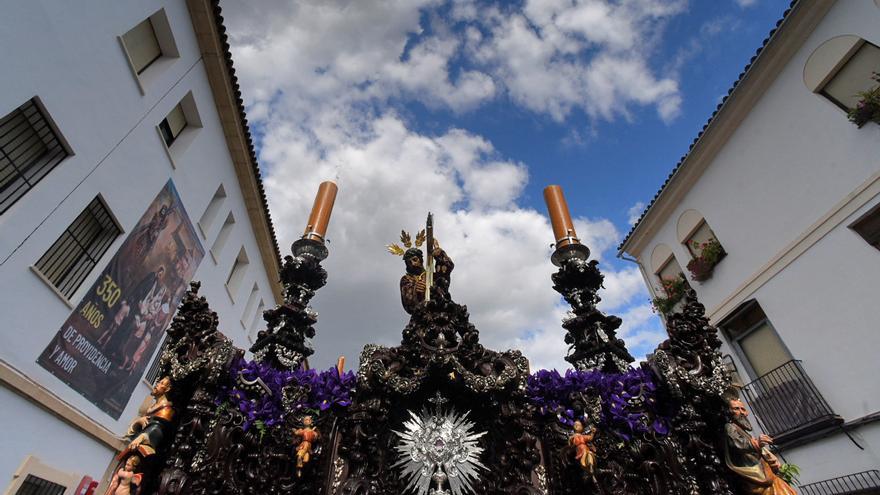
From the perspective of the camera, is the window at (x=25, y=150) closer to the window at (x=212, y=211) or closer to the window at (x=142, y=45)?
the window at (x=142, y=45)

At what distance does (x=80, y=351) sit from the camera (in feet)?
29.1

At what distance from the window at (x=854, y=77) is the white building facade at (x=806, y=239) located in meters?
0.03

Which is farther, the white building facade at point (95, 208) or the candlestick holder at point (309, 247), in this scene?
the white building facade at point (95, 208)

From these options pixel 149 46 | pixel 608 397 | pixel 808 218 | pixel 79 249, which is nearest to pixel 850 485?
pixel 808 218

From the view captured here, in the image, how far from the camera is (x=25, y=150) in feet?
24.7

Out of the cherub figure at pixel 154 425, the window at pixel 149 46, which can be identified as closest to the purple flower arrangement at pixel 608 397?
the cherub figure at pixel 154 425

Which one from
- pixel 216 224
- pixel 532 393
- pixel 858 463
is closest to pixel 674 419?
pixel 532 393

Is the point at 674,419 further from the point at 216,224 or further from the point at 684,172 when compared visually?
the point at 216,224

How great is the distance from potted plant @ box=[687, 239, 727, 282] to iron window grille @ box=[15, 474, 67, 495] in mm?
Result: 18648

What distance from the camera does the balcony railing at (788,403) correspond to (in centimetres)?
980

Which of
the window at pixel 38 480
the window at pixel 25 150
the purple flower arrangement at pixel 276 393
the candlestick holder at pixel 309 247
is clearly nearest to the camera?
the purple flower arrangement at pixel 276 393

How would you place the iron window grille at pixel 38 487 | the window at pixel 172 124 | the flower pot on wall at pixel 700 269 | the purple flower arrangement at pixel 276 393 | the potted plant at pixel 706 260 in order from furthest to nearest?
the flower pot on wall at pixel 700 269 < the potted plant at pixel 706 260 < the window at pixel 172 124 < the iron window grille at pixel 38 487 < the purple flower arrangement at pixel 276 393

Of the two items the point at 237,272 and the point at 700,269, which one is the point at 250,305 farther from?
the point at 700,269

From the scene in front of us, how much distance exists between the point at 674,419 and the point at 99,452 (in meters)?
13.0
